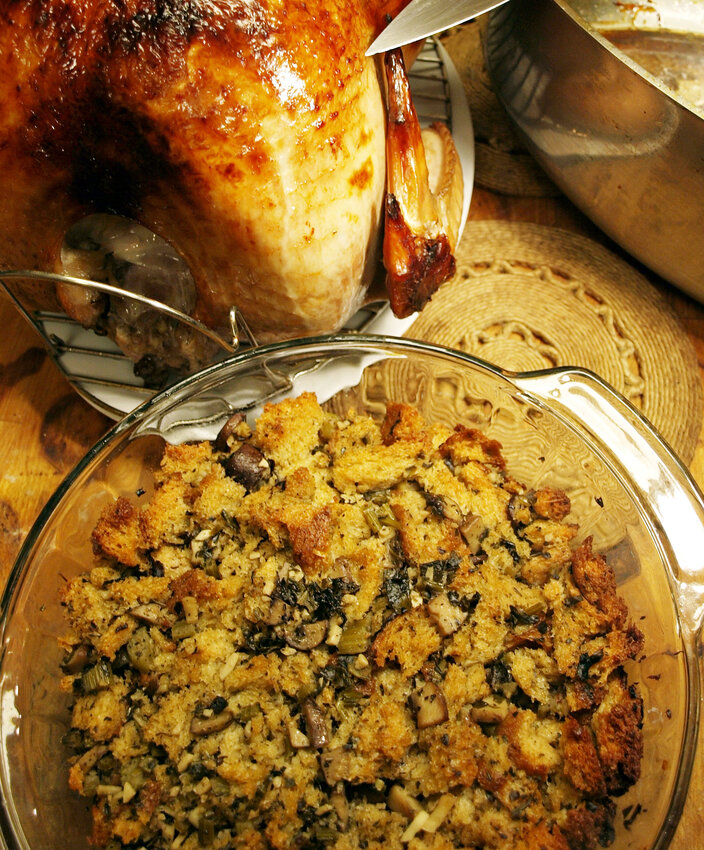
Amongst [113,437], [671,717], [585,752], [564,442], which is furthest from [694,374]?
[113,437]

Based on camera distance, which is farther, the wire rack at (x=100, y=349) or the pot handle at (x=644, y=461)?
the wire rack at (x=100, y=349)

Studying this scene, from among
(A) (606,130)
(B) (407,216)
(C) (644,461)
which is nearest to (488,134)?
(A) (606,130)

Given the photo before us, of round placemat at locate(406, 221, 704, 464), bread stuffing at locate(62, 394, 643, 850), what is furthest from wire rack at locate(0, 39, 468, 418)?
bread stuffing at locate(62, 394, 643, 850)

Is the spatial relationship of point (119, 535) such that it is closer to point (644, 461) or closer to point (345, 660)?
point (345, 660)

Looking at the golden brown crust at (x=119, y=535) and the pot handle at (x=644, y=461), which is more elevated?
the golden brown crust at (x=119, y=535)

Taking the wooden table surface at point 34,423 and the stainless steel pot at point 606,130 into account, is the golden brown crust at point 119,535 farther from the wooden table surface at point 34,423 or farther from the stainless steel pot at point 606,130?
the stainless steel pot at point 606,130

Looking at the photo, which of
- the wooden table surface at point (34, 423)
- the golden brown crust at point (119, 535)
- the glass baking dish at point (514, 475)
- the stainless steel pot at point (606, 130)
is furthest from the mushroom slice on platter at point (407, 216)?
the golden brown crust at point (119, 535)

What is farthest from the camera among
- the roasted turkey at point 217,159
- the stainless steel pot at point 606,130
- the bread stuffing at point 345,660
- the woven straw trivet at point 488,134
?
the woven straw trivet at point 488,134
